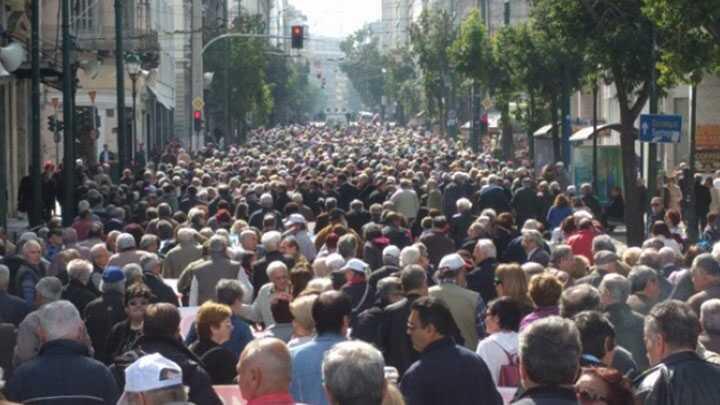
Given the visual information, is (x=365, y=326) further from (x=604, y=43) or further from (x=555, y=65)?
(x=555, y=65)

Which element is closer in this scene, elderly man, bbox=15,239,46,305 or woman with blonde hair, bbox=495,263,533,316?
woman with blonde hair, bbox=495,263,533,316

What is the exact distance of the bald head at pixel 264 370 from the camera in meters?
7.59

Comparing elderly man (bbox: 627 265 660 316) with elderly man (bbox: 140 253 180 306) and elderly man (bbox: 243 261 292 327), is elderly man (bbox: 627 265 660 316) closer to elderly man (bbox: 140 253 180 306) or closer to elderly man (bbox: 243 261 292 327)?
elderly man (bbox: 243 261 292 327)

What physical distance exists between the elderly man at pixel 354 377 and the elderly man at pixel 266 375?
0.49 metres

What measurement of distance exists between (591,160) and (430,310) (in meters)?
32.9

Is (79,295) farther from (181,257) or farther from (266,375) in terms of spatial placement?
(266,375)

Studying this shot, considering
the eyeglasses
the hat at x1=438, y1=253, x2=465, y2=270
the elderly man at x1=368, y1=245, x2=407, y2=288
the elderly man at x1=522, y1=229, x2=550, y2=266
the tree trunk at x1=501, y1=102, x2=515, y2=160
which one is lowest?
the tree trunk at x1=501, y1=102, x2=515, y2=160

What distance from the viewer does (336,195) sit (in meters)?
32.3

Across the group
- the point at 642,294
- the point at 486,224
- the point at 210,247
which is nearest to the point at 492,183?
the point at 486,224

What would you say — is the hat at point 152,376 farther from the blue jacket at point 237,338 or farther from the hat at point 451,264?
the hat at point 451,264

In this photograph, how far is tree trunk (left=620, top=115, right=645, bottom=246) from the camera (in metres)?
31.3

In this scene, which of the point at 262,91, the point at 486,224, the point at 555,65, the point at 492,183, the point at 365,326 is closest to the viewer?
the point at 365,326

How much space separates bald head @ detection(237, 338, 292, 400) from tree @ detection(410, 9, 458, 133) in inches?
3259

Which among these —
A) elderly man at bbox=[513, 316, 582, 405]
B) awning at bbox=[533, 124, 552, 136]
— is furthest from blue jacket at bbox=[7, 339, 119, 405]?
awning at bbox=[533, 124, 552, 136]
